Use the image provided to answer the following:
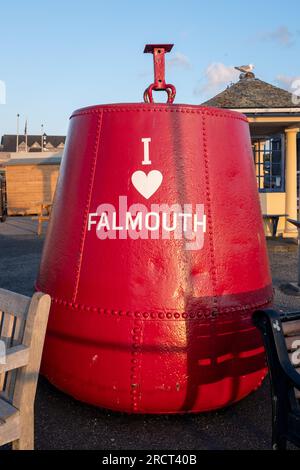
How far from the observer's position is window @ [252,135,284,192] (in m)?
14.4

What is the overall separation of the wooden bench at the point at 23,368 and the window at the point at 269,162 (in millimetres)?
12223

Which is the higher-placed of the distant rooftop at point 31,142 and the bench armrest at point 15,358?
the distant rooftop at point 31,142

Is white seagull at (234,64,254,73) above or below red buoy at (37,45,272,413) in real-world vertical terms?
above

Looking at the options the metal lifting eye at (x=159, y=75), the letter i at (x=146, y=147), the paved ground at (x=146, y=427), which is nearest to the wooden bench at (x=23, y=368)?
the paved ground at (x=146, y=427)

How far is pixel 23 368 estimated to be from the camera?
8.55 feet

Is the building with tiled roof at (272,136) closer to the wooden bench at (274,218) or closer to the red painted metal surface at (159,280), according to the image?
the wooden bench at (274,218)

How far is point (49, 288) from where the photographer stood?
3.70 m

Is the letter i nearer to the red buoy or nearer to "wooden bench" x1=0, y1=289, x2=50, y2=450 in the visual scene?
the red buoy

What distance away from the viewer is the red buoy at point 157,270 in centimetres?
326

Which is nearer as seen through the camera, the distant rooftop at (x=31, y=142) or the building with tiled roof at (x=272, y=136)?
the building with tiled roof at (x=272, y=136)

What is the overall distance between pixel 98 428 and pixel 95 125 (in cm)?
214

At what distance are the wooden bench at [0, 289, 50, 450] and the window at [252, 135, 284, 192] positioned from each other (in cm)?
1222

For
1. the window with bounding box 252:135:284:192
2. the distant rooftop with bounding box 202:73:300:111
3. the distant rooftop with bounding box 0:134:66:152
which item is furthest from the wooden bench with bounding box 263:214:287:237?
the distant rooftop with bounding box 0:134:66:152

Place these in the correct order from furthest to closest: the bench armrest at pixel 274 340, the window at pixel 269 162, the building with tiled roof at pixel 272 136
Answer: the window at pixel 269 162, the building with tiled roof at pixel 272 136, the bench armrest at pixel 274 340
